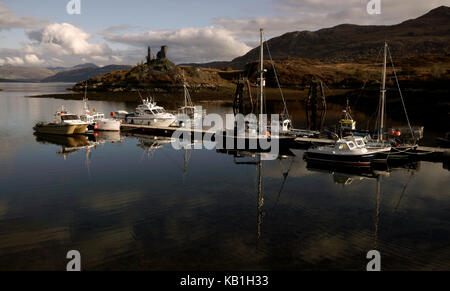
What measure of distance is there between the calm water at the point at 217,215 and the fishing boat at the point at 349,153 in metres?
1.70

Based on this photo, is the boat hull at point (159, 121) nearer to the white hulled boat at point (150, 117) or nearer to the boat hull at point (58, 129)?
the white hulled boat at point (150, 117)

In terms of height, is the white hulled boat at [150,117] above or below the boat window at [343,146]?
above

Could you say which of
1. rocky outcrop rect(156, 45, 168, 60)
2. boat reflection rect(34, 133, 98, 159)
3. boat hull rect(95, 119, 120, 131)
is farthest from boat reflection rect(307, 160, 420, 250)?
rocky outcrop rect(156, 45, 168, 60)

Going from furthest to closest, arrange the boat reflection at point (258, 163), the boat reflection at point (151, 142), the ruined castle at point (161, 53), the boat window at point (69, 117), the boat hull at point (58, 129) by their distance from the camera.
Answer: the ruined castle at point (161, 53), the boat window at point (69, 117), the boat hull at point (58, 129), the boat reflection at point (151, 142), the boat reflection at point (258, 163)

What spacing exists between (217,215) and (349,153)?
15095 millimetres

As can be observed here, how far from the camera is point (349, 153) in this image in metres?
29.0

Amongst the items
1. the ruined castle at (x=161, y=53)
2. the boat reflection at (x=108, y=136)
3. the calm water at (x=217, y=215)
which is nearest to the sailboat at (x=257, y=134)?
the calm water at (x=217, y=215)

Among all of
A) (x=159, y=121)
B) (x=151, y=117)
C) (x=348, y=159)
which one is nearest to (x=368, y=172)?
(x=348, y=159)

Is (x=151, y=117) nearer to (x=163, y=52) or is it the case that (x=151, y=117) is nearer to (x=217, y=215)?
(x=217, y=215)

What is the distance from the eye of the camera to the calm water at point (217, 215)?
14516 millimetres

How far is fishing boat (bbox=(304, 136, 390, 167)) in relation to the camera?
28.9 m
